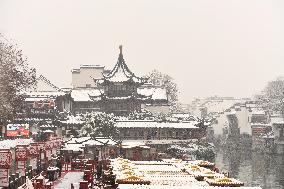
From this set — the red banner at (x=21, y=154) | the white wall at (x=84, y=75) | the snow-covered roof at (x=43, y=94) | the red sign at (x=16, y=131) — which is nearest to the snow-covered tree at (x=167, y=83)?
the white wall at (x=84, y=75)

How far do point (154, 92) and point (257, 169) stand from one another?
33928 millimetres

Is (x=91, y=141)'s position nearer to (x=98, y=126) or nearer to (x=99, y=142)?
(x=99, y=142)

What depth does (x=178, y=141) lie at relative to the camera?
260ft

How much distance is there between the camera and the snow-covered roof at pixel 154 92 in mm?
99812

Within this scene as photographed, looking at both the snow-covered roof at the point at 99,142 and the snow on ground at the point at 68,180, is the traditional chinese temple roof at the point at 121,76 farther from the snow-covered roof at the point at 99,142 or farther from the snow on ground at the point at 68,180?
the snow on ground at the point at 68,180

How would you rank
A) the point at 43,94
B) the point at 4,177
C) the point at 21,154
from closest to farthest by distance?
the point at 4,177 < the point at 21,154 < the point at 43,94

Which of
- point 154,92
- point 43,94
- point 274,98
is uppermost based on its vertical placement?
point 154,92

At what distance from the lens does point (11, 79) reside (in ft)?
190

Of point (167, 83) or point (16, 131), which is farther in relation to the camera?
point (167, 83)

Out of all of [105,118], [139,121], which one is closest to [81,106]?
[139,121]

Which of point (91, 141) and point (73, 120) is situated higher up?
point (73, 120)

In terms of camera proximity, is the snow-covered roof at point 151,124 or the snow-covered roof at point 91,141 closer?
the snow-covered roof at point 91,141

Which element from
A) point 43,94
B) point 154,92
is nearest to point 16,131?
point 43,94

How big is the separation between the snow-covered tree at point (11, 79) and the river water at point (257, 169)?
91.2ft
